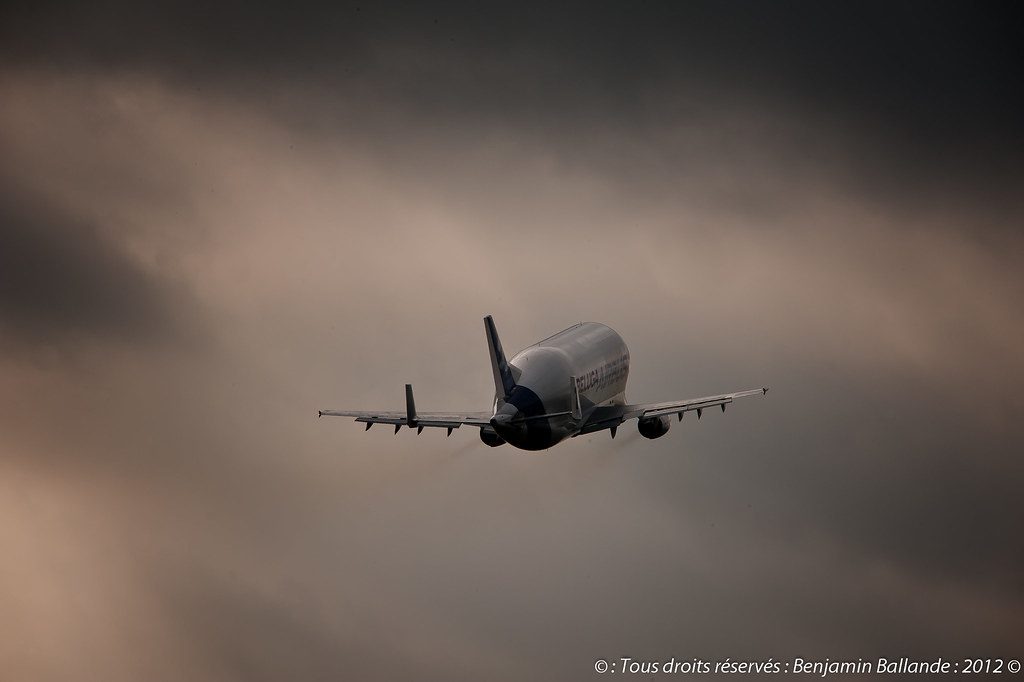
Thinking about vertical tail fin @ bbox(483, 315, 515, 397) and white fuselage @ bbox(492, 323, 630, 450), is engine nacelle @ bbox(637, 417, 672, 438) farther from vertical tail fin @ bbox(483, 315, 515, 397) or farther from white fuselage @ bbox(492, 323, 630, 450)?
vertical tail fin @ bbox(483, 315, 515, 397)

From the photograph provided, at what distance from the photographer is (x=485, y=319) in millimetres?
128500

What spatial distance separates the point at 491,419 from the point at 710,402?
19813mm

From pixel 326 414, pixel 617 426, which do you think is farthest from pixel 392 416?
pixel 617 426

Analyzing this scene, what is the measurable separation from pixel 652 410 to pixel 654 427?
24.7 feet

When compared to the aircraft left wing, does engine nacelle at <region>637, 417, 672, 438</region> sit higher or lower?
lower

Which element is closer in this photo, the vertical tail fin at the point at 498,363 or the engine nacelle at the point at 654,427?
the vertical tail fin at the point at 498,363

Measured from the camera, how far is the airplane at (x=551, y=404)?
409 feet

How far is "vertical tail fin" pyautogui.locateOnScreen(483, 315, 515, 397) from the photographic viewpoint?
127m

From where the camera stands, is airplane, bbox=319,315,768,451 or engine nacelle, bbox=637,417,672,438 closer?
airplane, bbox=319,315,768,451

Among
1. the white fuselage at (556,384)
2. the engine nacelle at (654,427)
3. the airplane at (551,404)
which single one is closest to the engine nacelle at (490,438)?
the airplane at (551,404)

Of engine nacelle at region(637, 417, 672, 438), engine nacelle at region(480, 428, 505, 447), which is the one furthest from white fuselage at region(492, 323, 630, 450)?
engine nacelle at region(480, 428, 505, 447)

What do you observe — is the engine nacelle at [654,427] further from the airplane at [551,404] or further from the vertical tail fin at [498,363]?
the vertical tail fin at [498,363]

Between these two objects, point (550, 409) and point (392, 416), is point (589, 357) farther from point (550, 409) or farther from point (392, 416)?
point (392, 416)

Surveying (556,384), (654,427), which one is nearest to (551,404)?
(556,384)
